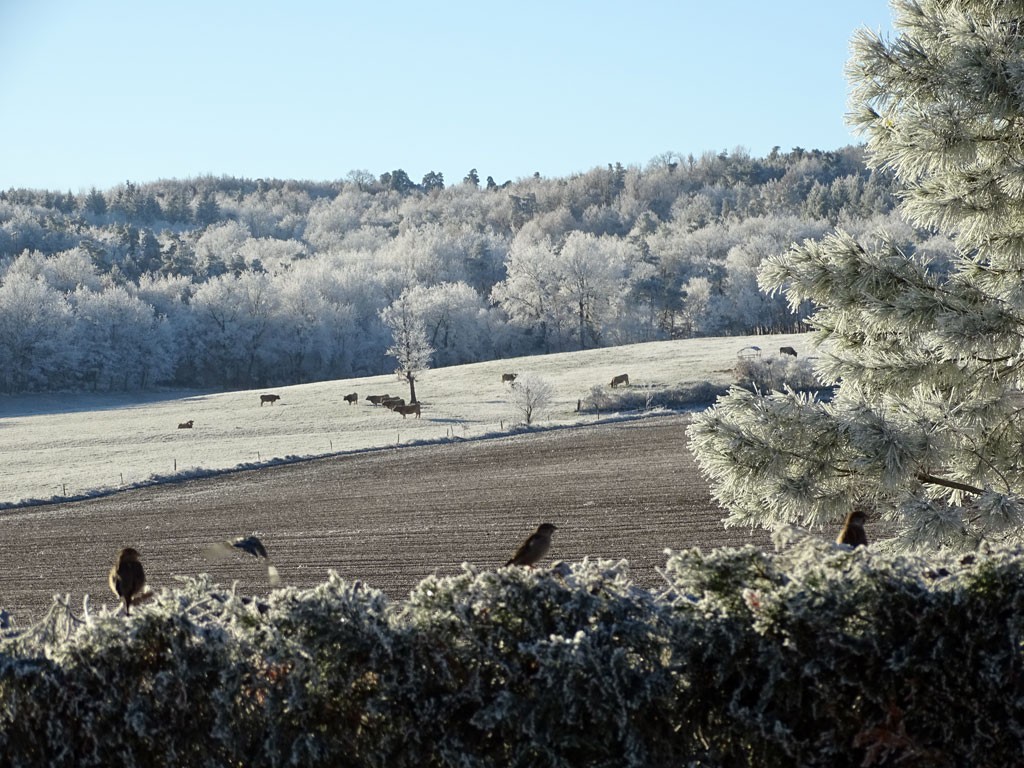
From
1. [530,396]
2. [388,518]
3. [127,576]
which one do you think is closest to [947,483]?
[127,576]

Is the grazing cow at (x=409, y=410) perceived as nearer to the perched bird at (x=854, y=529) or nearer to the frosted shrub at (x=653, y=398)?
the frosted shrub at (x=653, y=398)

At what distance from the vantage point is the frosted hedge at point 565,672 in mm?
4227

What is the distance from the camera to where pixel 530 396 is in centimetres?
4616

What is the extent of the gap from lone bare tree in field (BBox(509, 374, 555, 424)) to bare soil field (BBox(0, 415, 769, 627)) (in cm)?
696

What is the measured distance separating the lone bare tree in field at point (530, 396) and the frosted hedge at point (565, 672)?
40848 mm

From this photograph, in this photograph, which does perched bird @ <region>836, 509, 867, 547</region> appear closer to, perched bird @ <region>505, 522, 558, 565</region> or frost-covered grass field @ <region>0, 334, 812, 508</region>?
perched bird @ <region>505, 522, 558, 565</region>

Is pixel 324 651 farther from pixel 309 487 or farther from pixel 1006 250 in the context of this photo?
pixel 309 487

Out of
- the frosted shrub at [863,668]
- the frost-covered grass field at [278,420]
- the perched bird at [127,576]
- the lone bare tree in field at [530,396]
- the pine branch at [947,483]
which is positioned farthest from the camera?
the lone bare tree in field at [530,396]

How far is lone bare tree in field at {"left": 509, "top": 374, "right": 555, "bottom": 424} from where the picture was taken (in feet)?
151

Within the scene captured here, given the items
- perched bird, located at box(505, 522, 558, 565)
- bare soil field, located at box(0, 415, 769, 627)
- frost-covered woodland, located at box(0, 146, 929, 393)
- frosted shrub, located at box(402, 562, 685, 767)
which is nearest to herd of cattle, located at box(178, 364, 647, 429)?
bare soil field, located at box(0, 415, 769, 627)

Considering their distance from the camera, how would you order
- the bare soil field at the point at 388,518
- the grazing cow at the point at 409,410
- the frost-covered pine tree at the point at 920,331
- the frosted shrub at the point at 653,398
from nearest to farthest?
the frost-covered pine tree at the point at 920,331
the bare soil field at the point at 388,518
the frosted shrub at the point at 653,398
the grazing cow at the point at 409,410

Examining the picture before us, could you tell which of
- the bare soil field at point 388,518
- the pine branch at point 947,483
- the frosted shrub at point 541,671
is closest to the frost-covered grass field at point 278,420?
the bare soil field at point 388,518

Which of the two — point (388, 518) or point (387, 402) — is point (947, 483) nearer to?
point (388, 518)

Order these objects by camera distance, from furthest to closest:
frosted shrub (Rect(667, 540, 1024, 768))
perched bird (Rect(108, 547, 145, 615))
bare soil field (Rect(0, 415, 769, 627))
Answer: bare soil field (Rect(0, 415, 769, 627)) < perched bird (Rect(108, 547, 145, 615)) < frosted shrub (Rect(667, 540, 1024, 768))
